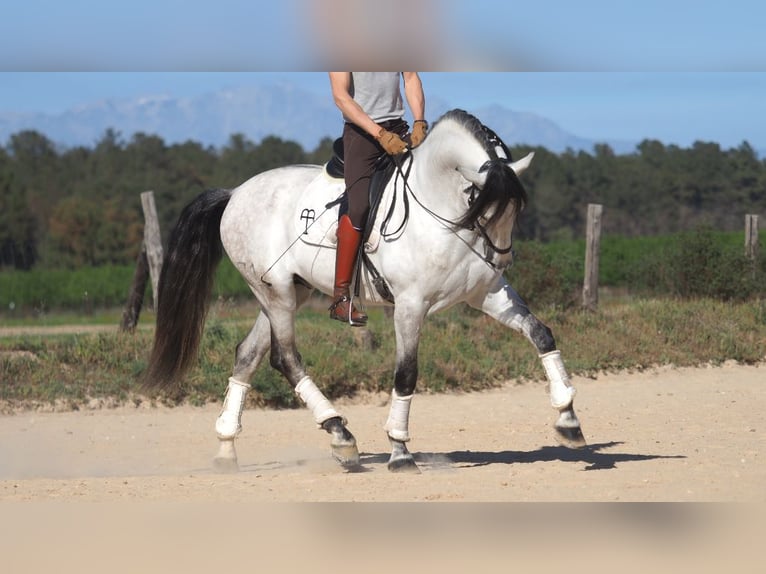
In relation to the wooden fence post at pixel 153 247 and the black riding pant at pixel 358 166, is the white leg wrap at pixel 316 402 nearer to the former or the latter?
the black riding pant at pixel 358 166

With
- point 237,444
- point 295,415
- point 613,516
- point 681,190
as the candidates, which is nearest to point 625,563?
point 613,516

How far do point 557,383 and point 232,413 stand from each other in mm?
2311

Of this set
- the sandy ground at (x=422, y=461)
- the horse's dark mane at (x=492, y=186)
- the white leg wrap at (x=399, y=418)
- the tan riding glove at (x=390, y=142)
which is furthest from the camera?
the white leg wrap at (x=399, y=418)

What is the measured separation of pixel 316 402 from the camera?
273 inches

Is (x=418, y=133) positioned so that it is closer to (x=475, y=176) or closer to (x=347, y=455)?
(x=475, y=176)

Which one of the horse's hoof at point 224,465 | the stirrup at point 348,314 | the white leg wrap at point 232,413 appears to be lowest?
the horse's hoof at point 224,465

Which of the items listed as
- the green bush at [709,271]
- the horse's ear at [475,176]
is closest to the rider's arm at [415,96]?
the horse's ear at [475,176]

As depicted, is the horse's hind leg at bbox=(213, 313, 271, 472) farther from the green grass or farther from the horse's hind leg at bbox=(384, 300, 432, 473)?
the green grass

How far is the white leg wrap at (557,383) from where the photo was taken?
6.09 metres

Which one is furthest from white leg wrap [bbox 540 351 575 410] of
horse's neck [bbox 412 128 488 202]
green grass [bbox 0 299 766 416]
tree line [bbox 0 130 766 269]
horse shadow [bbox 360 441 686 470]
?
tree line [bbox 0 130 766 269]

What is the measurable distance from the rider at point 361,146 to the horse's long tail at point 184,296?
1432mm

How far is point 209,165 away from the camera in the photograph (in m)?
53.2

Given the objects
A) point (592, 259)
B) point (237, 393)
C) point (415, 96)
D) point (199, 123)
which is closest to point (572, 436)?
point (415, 96)

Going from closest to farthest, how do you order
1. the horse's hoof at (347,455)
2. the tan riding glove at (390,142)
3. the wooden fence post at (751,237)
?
the tan riding glove at (390,142), the horse's hoof at (347,455), the wooden fence post at (751,237)
